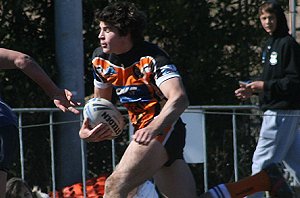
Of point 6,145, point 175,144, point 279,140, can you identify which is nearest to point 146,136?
point 175,144

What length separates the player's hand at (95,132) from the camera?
649cm

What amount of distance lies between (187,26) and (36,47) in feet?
4.73

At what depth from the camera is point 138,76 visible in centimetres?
651

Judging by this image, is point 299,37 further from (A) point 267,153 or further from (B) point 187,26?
(A) point 267,153

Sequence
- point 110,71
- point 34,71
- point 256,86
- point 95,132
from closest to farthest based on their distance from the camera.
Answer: point 34,71 → point 95,132 → point 110,71 → point 256,86

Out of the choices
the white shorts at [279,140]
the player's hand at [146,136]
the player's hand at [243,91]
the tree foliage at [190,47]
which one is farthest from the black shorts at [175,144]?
the tree foliage at [190,47]

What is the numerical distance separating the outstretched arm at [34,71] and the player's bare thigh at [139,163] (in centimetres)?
48

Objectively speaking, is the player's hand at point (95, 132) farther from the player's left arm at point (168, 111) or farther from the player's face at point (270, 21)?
the player's face at point (270, 21)

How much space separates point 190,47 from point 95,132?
11.6 ft

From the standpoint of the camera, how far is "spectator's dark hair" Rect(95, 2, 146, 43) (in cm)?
654

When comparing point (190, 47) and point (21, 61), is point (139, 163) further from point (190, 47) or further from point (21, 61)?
point (190, 47)

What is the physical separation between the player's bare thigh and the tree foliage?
10.4ft

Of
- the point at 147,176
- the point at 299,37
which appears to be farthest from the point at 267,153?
the point at 299,37

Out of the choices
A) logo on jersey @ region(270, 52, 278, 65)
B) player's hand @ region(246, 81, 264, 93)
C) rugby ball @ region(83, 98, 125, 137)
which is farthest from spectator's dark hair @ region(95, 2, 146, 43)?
logo on jersey @ region(270, 52, 278, 65)
